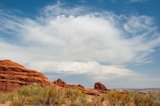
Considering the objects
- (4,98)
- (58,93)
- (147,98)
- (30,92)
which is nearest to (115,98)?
(147,98)

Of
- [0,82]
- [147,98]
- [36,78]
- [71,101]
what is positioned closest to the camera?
[71,101]

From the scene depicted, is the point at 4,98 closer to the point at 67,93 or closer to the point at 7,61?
the point at 67,93

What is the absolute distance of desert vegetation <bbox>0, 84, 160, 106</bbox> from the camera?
38.2 metres

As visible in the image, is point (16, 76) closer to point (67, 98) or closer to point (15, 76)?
point (15, 76)

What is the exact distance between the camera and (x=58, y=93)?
39656mm

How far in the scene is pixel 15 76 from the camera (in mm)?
81312

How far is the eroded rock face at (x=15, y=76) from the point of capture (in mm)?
78438

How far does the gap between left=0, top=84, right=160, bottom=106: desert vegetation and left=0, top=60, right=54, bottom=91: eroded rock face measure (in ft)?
112

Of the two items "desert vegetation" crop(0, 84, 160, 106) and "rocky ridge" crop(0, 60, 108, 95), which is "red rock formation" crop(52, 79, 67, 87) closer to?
"rocky ridge" crop(0, 60, 108, 95)

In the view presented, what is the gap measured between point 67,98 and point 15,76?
43.5m

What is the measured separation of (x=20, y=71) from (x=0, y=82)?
8135mm

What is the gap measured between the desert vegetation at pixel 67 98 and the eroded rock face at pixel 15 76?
34009 millimetres

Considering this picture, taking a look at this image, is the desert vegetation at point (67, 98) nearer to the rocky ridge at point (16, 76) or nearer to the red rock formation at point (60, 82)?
the rocky ridge at point (16, 76)

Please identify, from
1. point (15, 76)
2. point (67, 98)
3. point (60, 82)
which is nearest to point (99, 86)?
point (60, 82)
